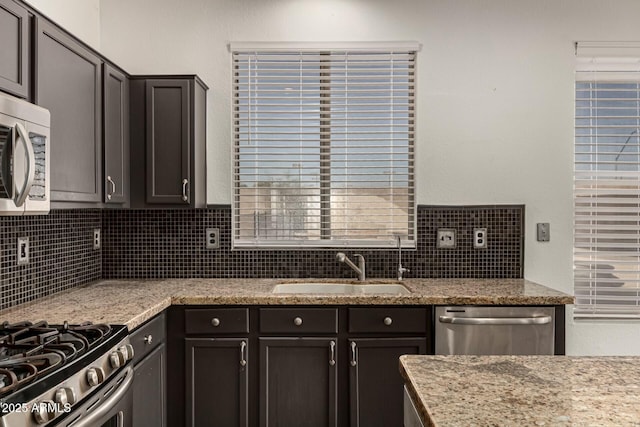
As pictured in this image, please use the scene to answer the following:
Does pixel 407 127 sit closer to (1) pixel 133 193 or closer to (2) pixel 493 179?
(2) pixel 493 179

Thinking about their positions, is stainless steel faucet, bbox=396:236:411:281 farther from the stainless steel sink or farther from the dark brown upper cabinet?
the dark brown upper cabinet

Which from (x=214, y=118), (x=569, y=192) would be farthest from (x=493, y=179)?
(x=214, y=118)

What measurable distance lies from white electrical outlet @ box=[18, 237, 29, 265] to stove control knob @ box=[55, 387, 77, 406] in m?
1.16

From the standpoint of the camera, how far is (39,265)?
2.40m

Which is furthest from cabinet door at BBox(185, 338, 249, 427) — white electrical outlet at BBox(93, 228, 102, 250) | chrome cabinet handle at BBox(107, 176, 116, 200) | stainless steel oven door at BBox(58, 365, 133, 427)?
white electrical outlet at BBox(93, 228, 102, 250)

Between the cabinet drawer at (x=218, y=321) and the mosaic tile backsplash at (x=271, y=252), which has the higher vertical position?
the mosaic tile backsplash at (x=271, y=252)

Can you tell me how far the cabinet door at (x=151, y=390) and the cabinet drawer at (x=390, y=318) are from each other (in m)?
0.99

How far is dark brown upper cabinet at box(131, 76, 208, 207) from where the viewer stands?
9.09 feet

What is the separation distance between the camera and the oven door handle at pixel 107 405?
143cm

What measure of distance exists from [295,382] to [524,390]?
159 centimetres

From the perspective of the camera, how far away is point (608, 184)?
312 centimetres

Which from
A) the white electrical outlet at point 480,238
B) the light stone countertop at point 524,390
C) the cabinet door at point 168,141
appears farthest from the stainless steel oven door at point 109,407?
the white electrical outlet at point 480,238

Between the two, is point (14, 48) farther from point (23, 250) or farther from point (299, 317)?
point (299, 317)

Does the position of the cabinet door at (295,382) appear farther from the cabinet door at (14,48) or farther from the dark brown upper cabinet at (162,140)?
the cabinet door at (14,48)
